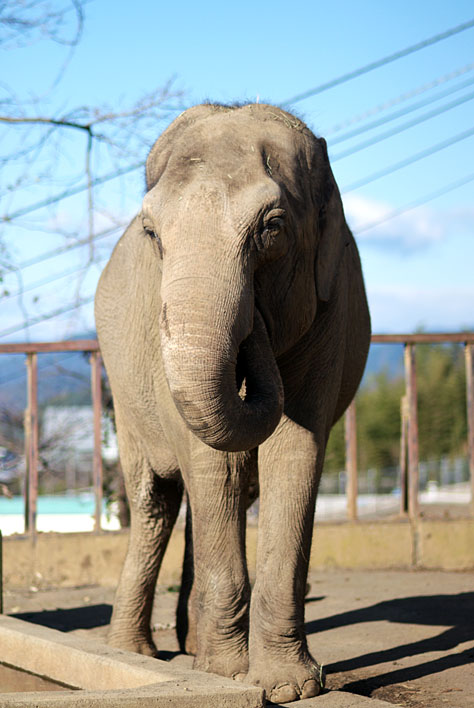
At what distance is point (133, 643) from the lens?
19.3ft

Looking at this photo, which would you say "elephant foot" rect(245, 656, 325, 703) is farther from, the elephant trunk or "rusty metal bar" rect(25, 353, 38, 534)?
"rusty metal bar" rect(25, 353, 38, 534)

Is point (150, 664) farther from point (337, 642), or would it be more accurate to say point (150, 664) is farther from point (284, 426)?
point (337, 642)

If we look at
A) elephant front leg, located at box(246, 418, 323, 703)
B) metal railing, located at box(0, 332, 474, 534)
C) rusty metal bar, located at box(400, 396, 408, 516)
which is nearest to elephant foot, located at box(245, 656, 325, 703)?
elephant front leg, located at box(246, 418, 323, 703)

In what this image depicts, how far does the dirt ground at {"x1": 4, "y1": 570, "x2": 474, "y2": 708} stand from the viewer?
484 cm

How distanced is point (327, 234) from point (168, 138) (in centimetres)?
81

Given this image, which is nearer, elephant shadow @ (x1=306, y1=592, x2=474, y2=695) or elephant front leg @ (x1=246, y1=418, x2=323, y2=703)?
elephant front leg @ (x1=246, y1=418, x2=323, y2=703)

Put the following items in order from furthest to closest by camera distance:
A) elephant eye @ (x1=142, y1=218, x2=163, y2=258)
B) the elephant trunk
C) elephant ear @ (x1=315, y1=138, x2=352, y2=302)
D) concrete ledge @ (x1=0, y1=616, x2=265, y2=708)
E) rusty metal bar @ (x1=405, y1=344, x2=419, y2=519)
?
rusty metal bar @ (x1=405, y1=344, x2=419, y2=519) → elephant ear @ (x1=315, y1=138, x2=352, y2=302) → elephant eye @ (x1=142, y1=218, x2=163, y2=258) → the elephant trunk → concrete ledge @ (x1=0, y1=616, x2=265, y2=708)

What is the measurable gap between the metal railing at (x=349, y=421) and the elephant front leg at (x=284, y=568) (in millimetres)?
4078

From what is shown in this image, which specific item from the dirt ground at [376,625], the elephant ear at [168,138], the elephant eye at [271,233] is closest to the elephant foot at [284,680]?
the dirt ground at [376,625]

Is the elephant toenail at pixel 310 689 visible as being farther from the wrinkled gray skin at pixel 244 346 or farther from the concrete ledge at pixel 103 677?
the concrete ledge at pixel 103 677

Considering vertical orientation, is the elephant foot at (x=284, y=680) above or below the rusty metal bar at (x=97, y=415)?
below

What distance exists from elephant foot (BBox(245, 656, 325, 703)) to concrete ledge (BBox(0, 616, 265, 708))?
524 millimetres

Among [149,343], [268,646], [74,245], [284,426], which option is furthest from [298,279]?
[74,245]

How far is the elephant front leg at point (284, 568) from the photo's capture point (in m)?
4.38
